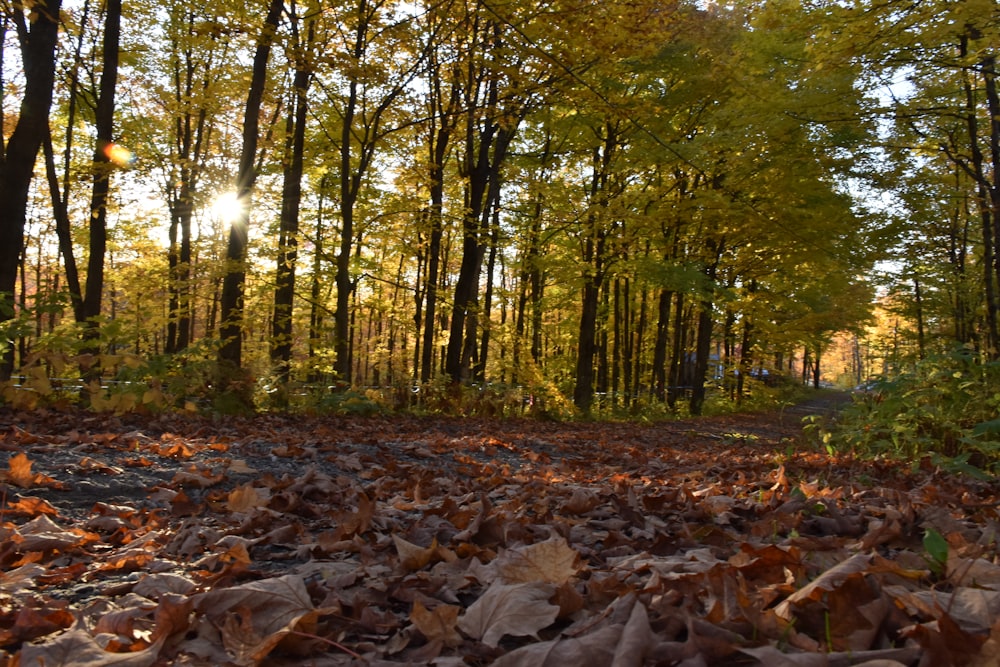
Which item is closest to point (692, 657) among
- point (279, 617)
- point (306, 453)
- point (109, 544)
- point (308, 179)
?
point (279, 617)

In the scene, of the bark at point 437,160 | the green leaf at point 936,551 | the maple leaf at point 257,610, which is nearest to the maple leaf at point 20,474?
the maple leaf at point 257,610

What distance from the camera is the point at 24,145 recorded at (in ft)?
24.1

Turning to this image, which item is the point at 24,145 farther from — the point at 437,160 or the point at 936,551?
the point at 936,551

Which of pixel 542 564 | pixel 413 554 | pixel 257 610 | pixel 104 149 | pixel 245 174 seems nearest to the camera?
pixel 257 610

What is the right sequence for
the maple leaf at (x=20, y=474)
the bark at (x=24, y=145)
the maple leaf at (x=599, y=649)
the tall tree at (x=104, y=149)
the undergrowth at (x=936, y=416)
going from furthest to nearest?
the tall tree at (x=104, y=149) → the bark at (x=24, y=145) → the undergrowth at (x=936, y=416) → the maple leaf at (x=20, y=474) → the maple leaf at (x=599, y=649)

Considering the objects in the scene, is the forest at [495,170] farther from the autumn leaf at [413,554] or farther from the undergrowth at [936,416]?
the autumn leaf at [413,554]

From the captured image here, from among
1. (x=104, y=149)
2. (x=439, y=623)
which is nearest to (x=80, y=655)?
(x=439, y=623)

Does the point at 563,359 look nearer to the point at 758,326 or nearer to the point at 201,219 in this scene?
the point at 758,326

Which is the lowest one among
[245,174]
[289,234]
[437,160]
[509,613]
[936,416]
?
[509,613]

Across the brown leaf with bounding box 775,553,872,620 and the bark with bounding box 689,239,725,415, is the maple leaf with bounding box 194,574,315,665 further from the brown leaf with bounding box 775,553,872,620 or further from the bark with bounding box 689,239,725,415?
the bark with bounding box 689,239,725,415

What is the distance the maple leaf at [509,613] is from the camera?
58.5 inches

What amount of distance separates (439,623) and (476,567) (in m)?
0.42

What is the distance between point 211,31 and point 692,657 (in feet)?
32.9

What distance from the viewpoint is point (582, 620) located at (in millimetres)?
1539
